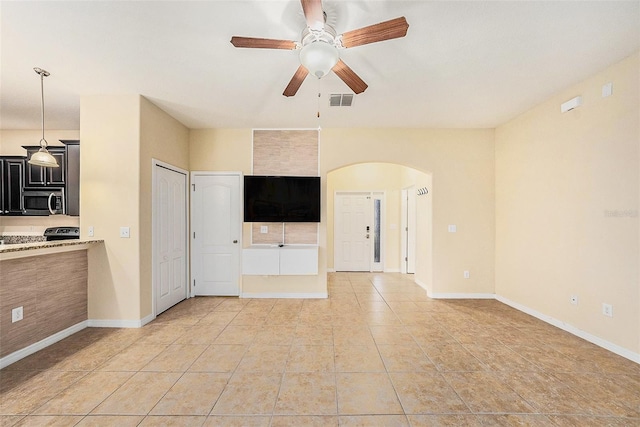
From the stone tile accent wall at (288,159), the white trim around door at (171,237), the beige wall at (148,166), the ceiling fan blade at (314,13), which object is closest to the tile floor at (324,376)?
the beige wall at (148,166)

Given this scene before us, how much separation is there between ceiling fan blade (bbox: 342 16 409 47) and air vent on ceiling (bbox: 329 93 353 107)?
1.47 m

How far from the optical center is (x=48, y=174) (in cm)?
434

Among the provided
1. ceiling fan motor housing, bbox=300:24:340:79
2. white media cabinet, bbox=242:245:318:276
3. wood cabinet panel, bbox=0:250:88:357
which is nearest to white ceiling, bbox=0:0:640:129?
ceiling fan motor housing, bbox=300:24:340:79

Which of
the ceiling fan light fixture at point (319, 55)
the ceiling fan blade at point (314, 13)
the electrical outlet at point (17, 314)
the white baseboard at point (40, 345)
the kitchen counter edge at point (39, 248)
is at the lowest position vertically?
the white baseboard at point (40, 345)

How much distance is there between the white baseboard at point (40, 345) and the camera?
242 cm

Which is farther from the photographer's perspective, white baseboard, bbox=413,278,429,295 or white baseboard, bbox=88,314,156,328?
white baseboard, bbox=413,278,429,295

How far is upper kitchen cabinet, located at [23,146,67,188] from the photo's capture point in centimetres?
429

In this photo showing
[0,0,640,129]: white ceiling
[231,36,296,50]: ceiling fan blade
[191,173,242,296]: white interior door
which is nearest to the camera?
[231,36,296,50]: ceiling fan blade

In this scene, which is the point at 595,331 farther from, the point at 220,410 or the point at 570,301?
the point at 220,410

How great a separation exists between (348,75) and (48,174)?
502 centimetres

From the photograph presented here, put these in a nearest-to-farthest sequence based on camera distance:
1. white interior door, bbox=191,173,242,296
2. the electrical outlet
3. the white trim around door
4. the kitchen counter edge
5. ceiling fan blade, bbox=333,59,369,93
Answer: ceiling fan blade, bbox=333,59,369,93 → the kitchen counter edge → the electrical outlet → the white trim around door → white interior door, bbox=191,173,242,296

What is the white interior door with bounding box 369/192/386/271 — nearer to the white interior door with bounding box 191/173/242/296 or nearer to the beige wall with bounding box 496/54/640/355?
the beige wall with bounding box 496/54/640/355

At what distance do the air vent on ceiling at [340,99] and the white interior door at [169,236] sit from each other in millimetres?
2432

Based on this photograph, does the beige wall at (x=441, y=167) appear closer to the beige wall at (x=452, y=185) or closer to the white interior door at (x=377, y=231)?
the beige wall at (x=452, y=185)
